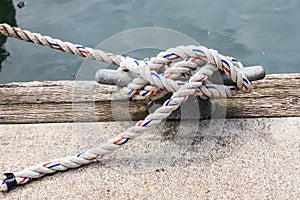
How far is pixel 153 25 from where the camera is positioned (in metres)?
3.54

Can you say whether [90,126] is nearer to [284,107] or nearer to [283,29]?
[284,107]

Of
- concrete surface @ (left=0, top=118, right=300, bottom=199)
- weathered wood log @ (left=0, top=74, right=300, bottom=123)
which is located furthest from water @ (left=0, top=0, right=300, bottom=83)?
concrete surface @ (left=0, top=118, right=300, bottom=199)

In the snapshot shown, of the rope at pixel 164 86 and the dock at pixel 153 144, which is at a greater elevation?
the rope at pixel 164 86

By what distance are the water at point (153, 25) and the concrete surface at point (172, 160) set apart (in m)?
1.82

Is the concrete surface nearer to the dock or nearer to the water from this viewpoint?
the dock

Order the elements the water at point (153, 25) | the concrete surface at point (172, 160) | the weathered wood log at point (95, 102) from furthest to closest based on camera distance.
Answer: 1. the water at point (153, 25)
2. the weathered wood log at point (95, 102)
3. the concrete surface at point (172, 160)

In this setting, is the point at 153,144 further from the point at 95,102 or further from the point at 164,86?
the point at 95,102

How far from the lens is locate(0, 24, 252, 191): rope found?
3.93ft

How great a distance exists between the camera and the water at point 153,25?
3.23 m

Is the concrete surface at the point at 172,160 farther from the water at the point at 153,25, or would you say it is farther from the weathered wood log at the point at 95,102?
the water at the point at 153,25

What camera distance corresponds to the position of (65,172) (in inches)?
47.8

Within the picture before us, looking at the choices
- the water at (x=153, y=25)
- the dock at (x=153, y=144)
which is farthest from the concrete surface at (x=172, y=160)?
the water at (x=153, y=25)

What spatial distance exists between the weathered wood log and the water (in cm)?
163

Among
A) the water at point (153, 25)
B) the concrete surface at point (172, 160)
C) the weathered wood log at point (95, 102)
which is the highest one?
the weathered wood log at point (95, 102)
